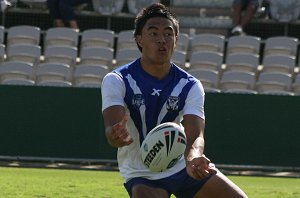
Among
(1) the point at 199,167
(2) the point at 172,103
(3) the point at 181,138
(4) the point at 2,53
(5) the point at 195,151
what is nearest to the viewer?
(1) the point at 199,167

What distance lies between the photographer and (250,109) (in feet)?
52.1

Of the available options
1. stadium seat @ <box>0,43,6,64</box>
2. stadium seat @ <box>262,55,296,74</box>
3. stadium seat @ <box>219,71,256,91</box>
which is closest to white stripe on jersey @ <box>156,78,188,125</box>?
stadium seat @ <box>219,71,256,91</box>

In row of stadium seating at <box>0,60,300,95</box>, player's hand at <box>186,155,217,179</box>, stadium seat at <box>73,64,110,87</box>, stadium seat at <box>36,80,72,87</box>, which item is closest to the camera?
player's hand at <box>186,155,217,179</box>

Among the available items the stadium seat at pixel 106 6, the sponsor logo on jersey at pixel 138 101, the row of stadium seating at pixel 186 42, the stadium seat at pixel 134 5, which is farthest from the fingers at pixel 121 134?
the stadium seat at pixel 106 6

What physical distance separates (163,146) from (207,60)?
473 inches

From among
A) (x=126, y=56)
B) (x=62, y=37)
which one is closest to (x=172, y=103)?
(x=126, y=56)

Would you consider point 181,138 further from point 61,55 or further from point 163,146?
point 61,55

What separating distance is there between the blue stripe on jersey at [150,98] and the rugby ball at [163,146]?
14.3 inches

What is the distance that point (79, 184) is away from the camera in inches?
521

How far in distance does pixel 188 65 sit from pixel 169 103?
459 inches

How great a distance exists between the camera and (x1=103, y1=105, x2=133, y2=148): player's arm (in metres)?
5.84

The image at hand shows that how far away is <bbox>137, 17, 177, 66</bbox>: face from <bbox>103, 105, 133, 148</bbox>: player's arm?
473 millimetres

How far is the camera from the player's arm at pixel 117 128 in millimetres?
5844

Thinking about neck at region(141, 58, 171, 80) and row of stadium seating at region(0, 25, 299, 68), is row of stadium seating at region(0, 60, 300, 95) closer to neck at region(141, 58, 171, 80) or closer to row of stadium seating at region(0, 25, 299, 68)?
row of stadium seating at region(0, 25, 299, 68)
